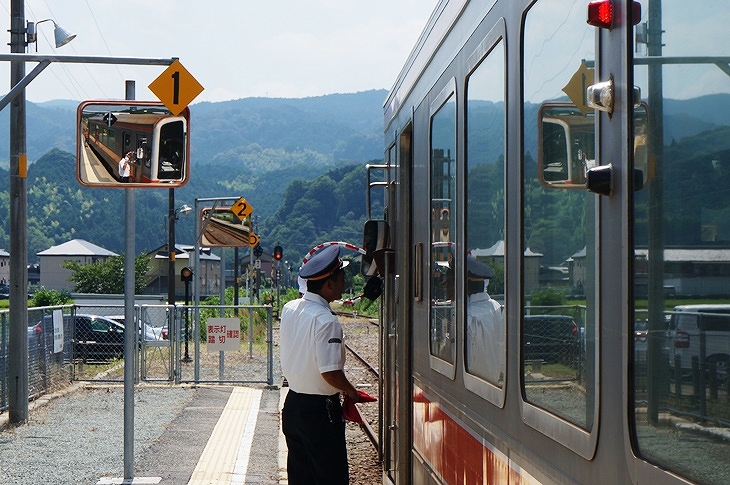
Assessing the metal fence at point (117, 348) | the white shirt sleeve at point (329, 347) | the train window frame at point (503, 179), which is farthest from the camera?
the metal fence at point (117, 348)

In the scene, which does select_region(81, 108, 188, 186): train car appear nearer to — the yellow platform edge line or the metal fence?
the yellow platform edge line

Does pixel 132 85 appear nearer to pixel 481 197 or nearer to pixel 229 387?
pixel 481 197

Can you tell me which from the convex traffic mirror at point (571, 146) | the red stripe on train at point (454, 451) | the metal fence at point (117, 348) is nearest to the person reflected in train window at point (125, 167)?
the red stripe on train at point (454, 451)

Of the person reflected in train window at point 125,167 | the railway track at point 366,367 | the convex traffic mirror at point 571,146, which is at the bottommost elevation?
the railway track at point 366,367

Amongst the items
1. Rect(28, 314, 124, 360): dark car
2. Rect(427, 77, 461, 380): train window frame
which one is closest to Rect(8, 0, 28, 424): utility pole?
Rect(28, 314, 124, 360): dark car

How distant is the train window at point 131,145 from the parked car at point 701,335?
7.22 m

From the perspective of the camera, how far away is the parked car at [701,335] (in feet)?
6.30

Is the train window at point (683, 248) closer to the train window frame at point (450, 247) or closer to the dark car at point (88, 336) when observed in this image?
the train window frame at point (450, 247)

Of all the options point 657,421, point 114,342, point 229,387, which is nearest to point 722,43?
point 657,421

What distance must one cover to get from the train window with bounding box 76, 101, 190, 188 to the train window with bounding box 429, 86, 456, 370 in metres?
4.25

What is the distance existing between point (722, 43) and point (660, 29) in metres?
0.25

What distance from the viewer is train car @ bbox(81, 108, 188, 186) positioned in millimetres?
9023

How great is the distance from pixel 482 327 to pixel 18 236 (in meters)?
11.3

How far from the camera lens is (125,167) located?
902 centimetres
